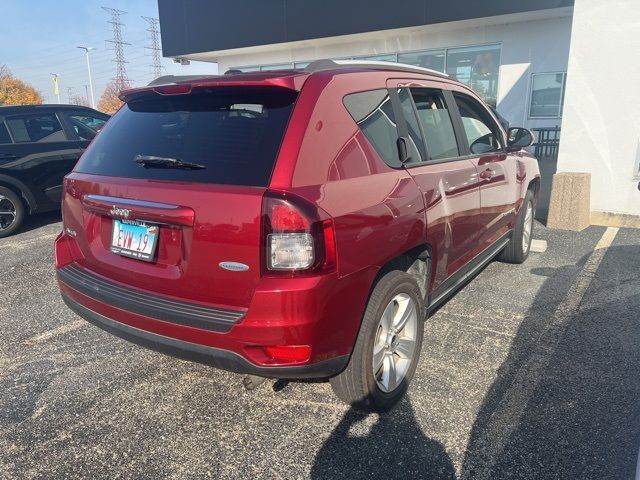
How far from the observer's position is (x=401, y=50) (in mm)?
14688

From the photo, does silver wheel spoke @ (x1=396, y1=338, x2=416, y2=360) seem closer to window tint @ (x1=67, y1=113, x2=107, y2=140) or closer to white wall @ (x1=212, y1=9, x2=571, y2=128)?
window tint @ (x1=67, y1=113, x2=107, y2=140)

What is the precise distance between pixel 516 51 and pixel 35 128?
11.4 m

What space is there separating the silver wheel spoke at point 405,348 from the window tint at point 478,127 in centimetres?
166

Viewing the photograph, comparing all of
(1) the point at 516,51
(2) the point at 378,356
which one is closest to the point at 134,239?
(2) the point at 378,356

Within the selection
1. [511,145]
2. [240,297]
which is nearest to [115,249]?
[240,297]

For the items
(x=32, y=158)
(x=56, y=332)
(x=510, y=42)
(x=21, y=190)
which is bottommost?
(x=56, y=332)

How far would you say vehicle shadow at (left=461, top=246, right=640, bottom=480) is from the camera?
2.30 meters

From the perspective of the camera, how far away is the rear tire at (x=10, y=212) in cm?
684

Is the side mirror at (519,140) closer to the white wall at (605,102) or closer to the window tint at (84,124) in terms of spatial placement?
the white wall at (605,102)

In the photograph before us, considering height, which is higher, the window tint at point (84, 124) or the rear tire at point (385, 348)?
the window tint at point (84, 124)

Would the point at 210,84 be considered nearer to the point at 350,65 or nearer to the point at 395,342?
the point at 350,65

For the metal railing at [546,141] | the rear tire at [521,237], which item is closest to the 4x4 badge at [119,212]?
the rear tire at [521,237]

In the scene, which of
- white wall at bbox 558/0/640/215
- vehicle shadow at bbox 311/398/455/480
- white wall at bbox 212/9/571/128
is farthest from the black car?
white wall at bbox 212/9/571/128

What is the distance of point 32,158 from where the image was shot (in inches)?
275
